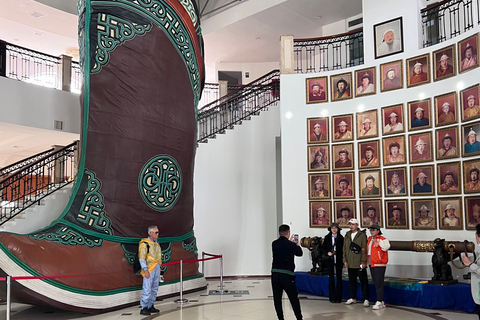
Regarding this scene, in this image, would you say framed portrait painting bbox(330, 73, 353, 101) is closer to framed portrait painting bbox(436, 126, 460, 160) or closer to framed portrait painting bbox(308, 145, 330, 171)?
framed portrait painting bbox(308, 145, 330, 171)

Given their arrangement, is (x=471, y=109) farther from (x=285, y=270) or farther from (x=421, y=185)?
(x=285, y=270)

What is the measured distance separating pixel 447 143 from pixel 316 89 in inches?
120

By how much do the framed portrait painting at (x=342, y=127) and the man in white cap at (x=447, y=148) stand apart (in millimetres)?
1937

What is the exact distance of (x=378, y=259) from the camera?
7.59m

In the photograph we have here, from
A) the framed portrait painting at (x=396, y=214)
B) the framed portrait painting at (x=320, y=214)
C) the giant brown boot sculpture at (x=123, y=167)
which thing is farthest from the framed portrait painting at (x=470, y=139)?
the giant brown boot sculpture at (x=123, y=167)

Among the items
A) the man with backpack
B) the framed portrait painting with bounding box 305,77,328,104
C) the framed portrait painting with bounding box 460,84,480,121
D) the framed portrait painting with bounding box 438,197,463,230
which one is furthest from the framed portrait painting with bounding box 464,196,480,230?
the man with backpack

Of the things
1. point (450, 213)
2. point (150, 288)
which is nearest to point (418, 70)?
point (450, 213)

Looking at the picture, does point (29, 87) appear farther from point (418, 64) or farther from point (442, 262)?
point (442, 262)

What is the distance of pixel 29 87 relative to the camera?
1082cm

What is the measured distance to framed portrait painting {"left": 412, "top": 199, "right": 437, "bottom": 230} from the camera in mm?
9016

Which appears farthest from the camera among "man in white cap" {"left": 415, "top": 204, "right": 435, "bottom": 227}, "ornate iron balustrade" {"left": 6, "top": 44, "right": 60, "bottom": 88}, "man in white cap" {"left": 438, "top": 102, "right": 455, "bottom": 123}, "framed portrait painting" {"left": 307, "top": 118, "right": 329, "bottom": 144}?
"ornate iron balustrade" {"left": 6, "top": 44, "right": 60, "bottom": 88}

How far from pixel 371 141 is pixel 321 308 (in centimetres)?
375

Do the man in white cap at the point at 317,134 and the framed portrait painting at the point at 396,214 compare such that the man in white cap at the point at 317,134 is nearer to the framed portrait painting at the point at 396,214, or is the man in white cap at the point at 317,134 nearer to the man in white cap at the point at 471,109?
the framed portrait painting at the point at 396,214

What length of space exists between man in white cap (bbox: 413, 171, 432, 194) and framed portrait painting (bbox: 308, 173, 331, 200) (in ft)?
5.94
